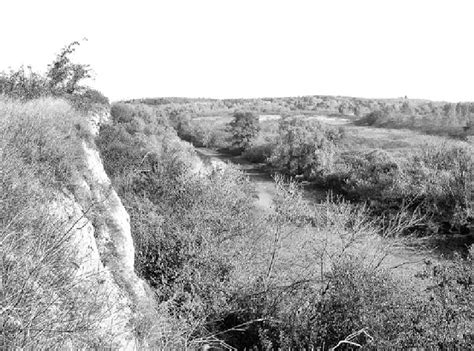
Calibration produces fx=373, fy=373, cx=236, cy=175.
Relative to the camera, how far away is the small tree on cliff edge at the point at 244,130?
4981cm

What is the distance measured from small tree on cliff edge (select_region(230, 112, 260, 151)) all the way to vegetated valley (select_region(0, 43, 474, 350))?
2026 cm

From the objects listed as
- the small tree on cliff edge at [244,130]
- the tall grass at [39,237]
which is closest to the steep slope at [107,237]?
the tall grass at [39,237]

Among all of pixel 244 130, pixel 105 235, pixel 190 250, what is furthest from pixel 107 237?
pixel 244 130

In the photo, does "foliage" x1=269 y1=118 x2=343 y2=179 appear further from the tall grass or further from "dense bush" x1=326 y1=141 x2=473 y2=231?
the tall grass

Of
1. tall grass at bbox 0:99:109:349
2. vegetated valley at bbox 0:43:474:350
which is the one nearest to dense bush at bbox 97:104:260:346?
vegetated valley at bbox 0:43:474:350

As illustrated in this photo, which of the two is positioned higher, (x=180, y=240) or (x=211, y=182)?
(x=211, y=182)

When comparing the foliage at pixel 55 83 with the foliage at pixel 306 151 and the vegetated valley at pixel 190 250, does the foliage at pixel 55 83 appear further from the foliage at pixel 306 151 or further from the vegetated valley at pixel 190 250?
the foliage at pixel 306 151

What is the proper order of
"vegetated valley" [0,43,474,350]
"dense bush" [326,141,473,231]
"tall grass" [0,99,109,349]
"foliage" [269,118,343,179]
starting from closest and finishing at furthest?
"tall grass" [0,99,109,349] → "vegetated valley" [0,43,474,350] → "dense bush" [326,141,473,231] → "foliage" [269,118,343,179]

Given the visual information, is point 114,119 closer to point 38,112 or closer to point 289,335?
point 38,112

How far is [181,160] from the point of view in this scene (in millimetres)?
25688

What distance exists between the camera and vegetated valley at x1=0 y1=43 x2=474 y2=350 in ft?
14.4

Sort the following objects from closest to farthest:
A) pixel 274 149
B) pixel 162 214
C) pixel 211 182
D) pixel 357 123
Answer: pixel 162 214
pixel 211 182
pixel 274 149
pixel 357 123

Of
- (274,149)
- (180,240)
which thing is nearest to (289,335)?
(180,240)

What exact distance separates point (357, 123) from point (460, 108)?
17.2 m
